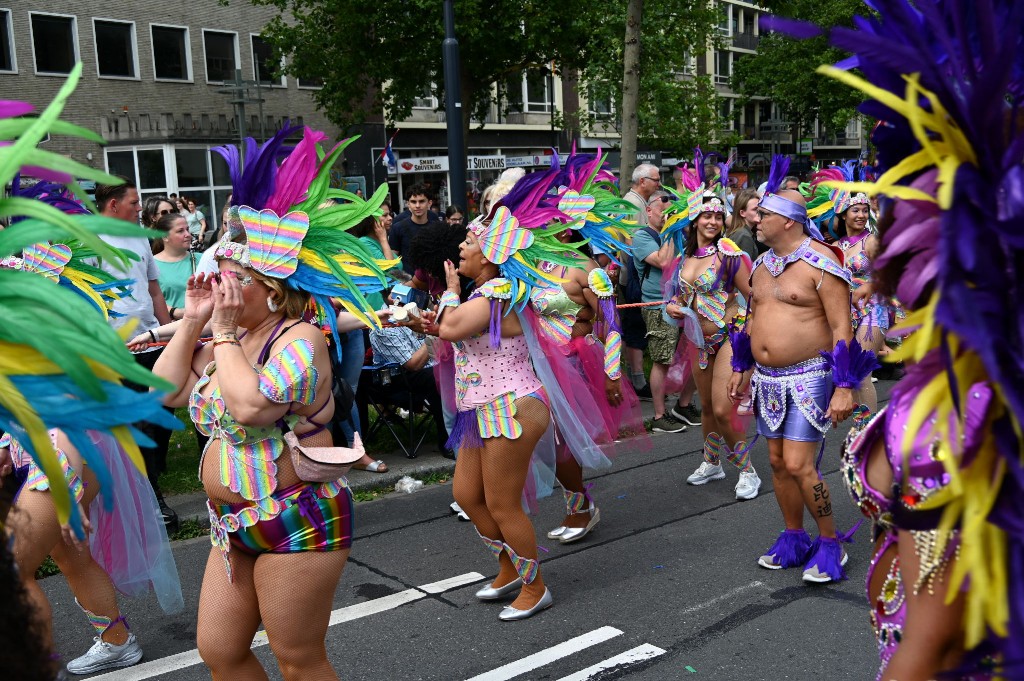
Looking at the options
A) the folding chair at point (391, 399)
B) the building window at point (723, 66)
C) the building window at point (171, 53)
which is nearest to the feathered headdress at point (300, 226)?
the folding chair at point (391, 399)

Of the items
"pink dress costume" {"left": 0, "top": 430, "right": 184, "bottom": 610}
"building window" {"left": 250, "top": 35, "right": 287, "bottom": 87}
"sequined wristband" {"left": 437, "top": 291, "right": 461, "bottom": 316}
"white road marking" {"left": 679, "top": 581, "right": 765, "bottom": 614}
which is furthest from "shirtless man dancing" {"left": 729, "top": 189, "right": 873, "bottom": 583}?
"building window" {"left": 250, "top": 35, "right": 287, "bottom": 87}

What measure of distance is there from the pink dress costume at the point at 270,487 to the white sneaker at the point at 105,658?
160cm

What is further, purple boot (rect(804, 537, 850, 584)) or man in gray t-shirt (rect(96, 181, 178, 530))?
man in gray t-shirt (rect(96, 181, 178, 530))

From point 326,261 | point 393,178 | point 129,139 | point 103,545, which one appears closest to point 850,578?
point 326,261

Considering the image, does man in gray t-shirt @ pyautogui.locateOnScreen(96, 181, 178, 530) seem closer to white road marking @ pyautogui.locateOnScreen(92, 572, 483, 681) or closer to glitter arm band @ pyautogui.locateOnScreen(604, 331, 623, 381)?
white road marking @ pyautogui.locateOnScreen(92, 572, 483, 681)

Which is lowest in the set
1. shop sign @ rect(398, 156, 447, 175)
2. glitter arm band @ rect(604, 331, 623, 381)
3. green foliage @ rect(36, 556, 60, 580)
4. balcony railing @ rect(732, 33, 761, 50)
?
green foliage @ rect(36, 556, 60, 580)

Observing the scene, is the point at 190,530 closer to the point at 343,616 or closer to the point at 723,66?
the point at 343,616

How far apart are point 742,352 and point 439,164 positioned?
27879 millimetres

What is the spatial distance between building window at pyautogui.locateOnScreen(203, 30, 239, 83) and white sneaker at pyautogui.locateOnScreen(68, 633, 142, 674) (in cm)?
2709

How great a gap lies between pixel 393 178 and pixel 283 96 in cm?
569

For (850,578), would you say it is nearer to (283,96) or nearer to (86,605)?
(86,605)

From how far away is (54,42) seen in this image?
25.7 meters

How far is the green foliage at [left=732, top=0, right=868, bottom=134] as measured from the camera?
26.5 m

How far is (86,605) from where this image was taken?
441cm
